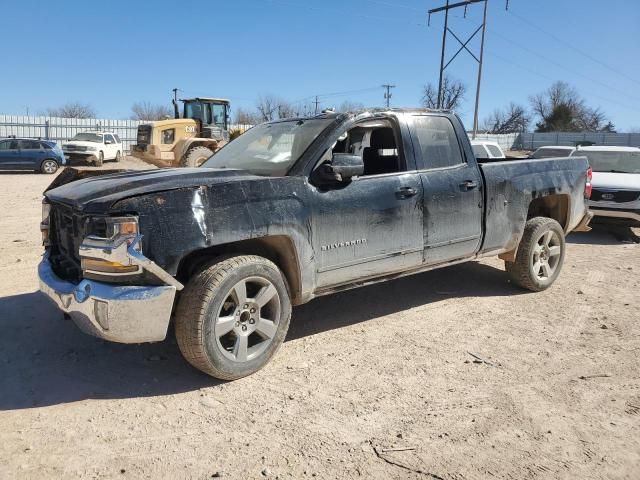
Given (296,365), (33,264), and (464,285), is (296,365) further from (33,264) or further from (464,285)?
(33,264)

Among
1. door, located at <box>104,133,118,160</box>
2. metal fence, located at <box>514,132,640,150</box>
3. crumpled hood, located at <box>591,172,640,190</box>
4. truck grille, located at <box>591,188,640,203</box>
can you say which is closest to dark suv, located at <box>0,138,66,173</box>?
door, located at <box>104,133,118,160</box>

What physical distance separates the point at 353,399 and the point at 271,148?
2.22 metres

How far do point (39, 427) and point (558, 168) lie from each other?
5508 mm

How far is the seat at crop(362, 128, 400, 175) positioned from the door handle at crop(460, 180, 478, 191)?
0.73m

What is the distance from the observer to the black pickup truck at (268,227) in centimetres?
322

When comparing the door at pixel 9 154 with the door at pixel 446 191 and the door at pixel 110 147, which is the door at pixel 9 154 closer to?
the door at pixel 110 147

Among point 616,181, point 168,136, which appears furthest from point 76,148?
point 616,181

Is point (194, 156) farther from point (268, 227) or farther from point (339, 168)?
point (268, 227)

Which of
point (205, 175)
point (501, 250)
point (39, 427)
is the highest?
point (205, 175)

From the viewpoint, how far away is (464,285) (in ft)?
20.0

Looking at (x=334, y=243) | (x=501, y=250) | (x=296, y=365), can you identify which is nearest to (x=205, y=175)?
(x=334, y=243)

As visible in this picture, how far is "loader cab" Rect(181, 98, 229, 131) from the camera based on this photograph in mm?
21047

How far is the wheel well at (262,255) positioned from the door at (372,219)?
0.63 feet

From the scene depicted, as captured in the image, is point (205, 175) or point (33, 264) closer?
point (205, 175)
